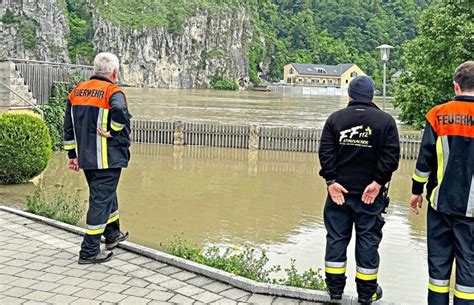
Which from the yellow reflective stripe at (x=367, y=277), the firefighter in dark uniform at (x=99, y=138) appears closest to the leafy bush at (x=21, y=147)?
the firefighter in dark uniform at (x=99, y=138)

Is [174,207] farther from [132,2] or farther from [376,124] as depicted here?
[132,2]

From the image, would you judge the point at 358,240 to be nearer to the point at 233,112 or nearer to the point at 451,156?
the point at 451,156

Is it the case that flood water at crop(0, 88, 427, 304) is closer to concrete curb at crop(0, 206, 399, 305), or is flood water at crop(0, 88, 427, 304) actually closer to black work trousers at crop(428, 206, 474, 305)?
concrete curb at crop(0, 206, 399, 305)

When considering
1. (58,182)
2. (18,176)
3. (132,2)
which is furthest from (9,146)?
(132,2)

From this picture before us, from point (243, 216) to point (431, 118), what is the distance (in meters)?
6.04

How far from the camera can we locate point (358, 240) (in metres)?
4.57

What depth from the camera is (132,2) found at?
12525 cm

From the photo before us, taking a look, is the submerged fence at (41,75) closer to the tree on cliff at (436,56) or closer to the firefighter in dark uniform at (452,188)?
the firefighter in dark uniform at (452,188)

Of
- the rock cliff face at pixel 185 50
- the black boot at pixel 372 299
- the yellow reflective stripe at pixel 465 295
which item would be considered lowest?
the black boot at pixel 372 299

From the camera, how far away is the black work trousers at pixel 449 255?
400 centimetres

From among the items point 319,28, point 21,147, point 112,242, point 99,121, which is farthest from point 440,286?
point 319,28

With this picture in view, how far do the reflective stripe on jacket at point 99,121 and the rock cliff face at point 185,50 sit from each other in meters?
115

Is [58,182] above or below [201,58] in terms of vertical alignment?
below

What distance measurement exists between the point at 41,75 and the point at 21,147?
7448 mm
